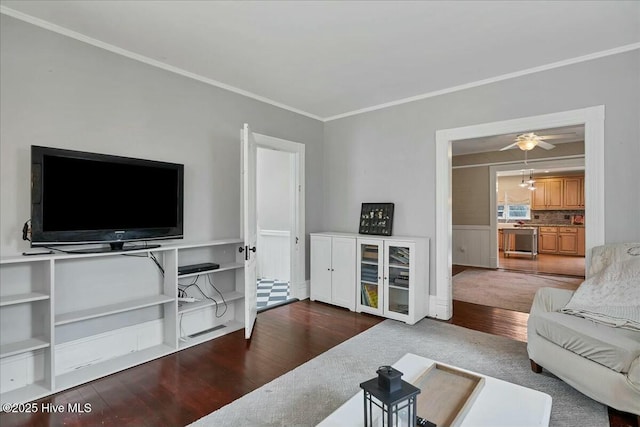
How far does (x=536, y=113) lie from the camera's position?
122 inches

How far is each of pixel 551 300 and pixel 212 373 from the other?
2.66 metres

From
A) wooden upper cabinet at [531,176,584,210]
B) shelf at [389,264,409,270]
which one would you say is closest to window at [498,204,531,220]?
wooden upper cabinet at [531,176,584,210]

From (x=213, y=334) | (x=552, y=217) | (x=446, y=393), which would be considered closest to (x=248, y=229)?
(x=213, y=334)

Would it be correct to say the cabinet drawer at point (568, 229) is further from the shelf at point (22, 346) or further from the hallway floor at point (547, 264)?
the shelf at point (22, 346)

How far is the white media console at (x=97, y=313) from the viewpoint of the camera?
2.18m

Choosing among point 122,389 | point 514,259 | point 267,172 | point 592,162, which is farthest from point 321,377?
point 514,259

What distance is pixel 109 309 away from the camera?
2482mm

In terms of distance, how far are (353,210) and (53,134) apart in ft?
10.7

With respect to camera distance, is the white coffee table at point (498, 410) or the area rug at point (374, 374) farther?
the area rug at point (374, 374)

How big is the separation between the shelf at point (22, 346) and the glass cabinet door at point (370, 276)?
2.90 metres

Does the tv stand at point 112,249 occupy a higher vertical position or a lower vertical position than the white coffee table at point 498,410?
higher

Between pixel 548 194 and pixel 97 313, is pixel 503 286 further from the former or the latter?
pixel 548 194

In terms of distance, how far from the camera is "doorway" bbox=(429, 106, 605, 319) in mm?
2771

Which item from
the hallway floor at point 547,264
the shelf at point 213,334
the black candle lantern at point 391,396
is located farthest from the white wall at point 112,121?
the hallway floor at point 547,264
